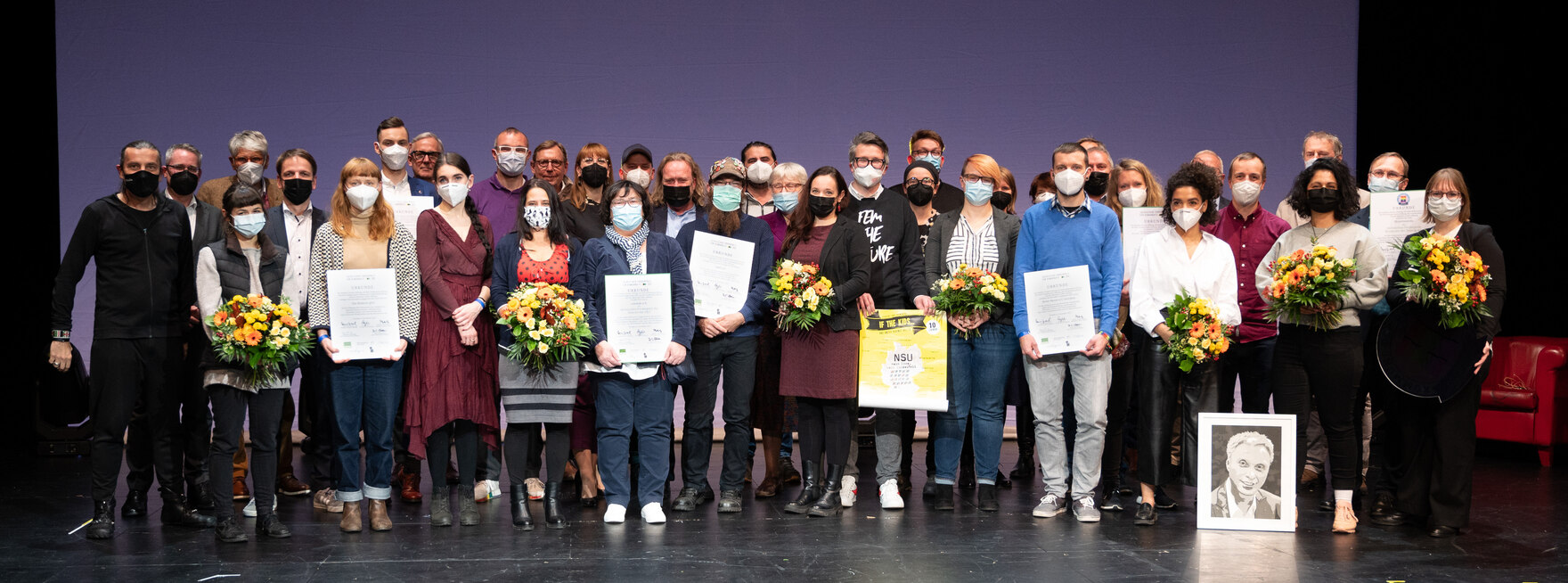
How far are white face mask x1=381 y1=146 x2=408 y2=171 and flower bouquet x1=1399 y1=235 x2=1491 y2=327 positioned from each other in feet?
14.5

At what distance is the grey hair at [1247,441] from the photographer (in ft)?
14.7

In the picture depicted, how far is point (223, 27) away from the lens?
6.86 meters

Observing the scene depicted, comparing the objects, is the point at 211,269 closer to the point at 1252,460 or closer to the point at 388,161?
the point at 388,161

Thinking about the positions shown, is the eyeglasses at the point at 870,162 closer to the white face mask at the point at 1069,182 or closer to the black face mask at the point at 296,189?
the white face mask at the point at 1069,182

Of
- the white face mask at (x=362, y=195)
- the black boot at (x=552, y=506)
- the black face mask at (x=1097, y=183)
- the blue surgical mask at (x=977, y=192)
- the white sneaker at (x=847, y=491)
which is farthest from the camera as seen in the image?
the black face mask at (x=1097, y=183)

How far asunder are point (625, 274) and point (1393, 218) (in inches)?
133

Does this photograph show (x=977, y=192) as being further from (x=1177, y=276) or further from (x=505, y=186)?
(x=505, y=186)

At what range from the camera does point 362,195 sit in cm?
434

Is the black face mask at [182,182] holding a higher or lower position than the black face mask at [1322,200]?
higher

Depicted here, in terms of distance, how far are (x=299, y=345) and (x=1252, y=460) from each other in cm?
375

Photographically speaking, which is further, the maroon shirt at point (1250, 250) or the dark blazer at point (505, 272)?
A: the maroon shirt at point (1250, 250)

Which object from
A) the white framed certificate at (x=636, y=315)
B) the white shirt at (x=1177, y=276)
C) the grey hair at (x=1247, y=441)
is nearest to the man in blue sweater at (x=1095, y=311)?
the white shirt at (x=1177, y=276)

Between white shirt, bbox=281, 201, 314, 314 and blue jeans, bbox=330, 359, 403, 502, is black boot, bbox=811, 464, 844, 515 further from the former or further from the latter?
white shirt, bbox=281, 201, 314, 314

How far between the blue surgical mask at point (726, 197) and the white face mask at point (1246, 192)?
7.10ft
